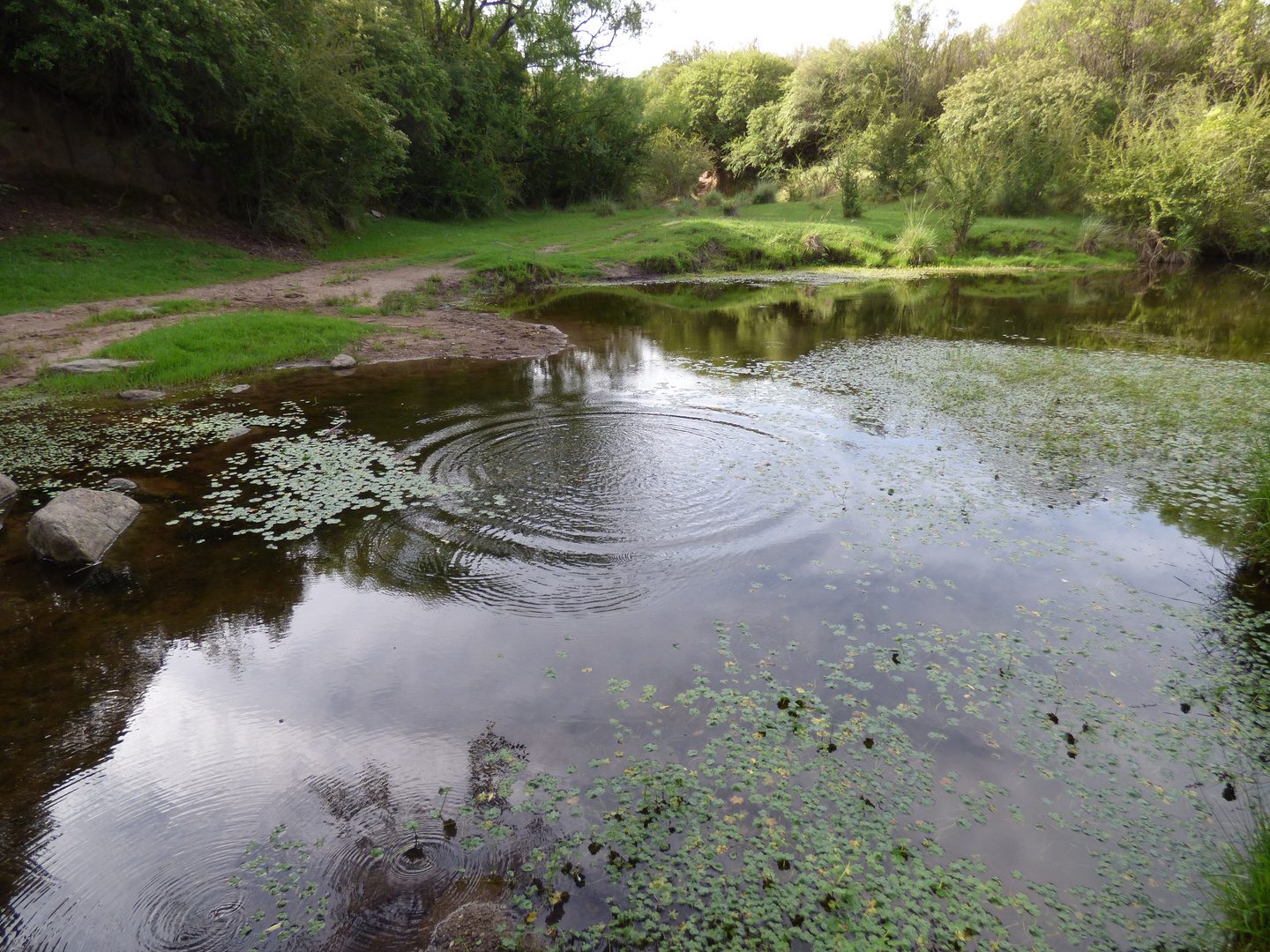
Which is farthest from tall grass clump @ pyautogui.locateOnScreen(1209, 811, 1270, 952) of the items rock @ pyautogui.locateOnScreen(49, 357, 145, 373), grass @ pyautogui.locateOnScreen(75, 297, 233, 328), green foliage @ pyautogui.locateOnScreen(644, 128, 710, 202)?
green foliage @ pyautogui.locateOnScreen(644, 128, 710, 202)

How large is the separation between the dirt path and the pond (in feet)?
8.83

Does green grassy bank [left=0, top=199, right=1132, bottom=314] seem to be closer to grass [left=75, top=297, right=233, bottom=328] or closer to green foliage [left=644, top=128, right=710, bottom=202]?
grass [left=75, top=297, right=233, bottom=328]

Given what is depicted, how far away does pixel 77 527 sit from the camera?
502cm

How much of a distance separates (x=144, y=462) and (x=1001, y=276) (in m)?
24.7

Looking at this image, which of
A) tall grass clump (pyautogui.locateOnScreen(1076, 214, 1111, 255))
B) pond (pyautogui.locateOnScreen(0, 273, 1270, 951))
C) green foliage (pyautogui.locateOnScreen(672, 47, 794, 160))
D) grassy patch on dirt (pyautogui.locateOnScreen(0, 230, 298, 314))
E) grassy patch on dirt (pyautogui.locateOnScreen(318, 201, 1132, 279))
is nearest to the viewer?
pond (pyautogui.locateOnScreen(0, 273, 1270, 951))

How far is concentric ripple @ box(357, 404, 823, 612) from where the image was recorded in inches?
189

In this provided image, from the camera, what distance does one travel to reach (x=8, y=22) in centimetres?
1353

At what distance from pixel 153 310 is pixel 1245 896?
14589 mm

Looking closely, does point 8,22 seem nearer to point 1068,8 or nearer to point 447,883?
point 447,883

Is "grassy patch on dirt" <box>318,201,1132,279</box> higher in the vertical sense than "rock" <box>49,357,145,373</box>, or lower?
higher

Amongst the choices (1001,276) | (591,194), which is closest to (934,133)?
(1001,276)

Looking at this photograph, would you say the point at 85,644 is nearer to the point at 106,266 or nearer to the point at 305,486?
the point at 305,486

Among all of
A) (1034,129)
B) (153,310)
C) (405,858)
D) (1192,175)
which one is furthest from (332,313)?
(1034,129)

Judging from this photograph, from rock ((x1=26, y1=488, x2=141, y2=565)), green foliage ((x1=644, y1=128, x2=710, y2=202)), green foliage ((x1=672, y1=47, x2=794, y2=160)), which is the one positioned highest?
green foliage ((x1=672, y1=47, x2=794, y2=160))
